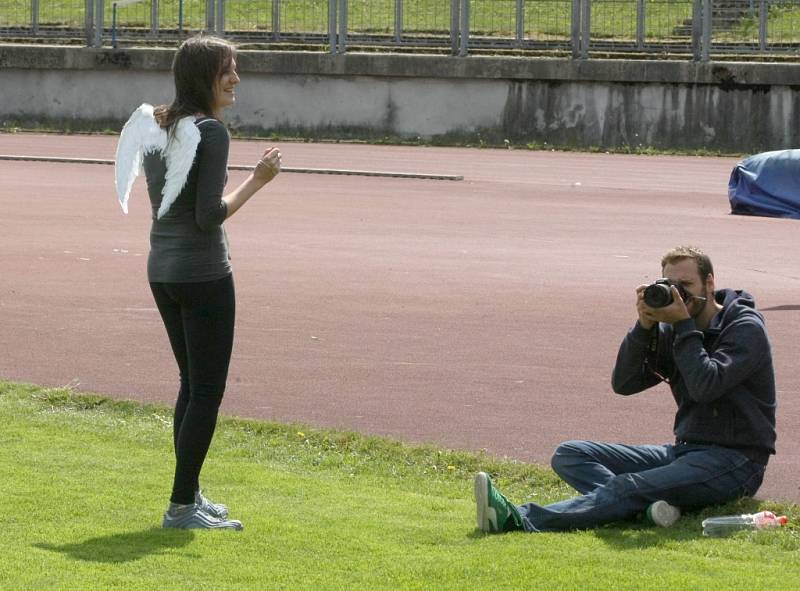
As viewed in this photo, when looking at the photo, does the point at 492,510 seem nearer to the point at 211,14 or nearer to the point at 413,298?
the point at 413,298

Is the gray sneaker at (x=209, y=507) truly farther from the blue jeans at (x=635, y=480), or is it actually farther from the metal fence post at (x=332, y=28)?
the metal fence post at (x=332, y=28)

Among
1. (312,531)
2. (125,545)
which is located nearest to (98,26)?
(312,531)

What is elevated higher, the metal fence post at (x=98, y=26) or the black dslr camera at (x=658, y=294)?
the metal fence post at (x=98, y=26)

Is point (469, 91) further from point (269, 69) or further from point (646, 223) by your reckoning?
point (646, 223)

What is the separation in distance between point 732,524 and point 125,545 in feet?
7.61

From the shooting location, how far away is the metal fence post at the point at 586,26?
31.3 meters

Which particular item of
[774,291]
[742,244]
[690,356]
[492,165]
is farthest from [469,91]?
[690,356]

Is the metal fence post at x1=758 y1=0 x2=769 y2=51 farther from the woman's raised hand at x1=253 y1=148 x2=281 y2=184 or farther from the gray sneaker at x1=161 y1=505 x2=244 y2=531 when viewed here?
the gray sneaker at x1=161 y1=505 x2=244 y2=531

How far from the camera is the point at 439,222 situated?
18406 millimetres

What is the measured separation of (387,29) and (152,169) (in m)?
27.6

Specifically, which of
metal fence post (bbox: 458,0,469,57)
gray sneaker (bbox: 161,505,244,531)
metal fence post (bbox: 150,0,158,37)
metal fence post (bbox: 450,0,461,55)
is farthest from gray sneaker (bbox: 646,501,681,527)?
metal fence post (bbox: 150,0,158,37)

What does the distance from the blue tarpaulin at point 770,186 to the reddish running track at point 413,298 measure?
338 millimetres

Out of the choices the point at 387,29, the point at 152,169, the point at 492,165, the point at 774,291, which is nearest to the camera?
the point at 152,169

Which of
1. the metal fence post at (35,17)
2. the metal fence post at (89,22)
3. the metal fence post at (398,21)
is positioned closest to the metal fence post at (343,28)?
the metal fence post at (398,21)
